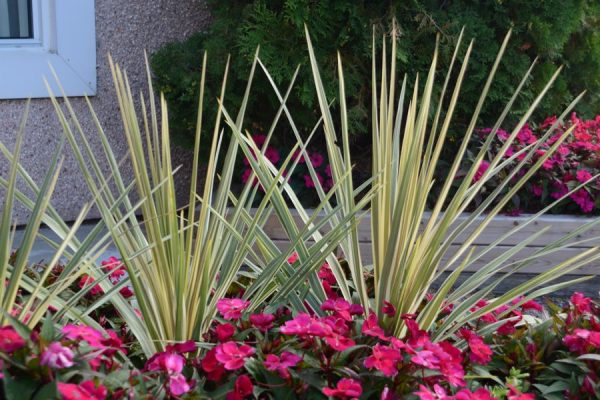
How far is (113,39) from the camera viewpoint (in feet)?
14.1

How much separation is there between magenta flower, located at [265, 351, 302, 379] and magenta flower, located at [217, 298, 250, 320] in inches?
8.8

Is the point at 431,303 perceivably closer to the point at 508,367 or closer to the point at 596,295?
the point at 508,367

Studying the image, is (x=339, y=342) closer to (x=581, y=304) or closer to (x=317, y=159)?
(x=581, y=304)

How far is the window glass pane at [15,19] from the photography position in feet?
13.3

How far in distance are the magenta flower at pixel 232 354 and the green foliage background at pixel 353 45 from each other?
2.43 meters

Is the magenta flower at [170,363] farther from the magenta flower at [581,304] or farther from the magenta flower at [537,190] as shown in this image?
the magenta flower at [537,190]

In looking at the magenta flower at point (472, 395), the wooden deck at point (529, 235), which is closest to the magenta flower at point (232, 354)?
the magenta flower at point (472, 395)

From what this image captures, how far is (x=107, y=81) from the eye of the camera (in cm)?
437

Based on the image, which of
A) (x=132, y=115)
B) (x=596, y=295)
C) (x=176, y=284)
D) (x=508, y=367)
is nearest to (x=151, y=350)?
(x=176, y=284)

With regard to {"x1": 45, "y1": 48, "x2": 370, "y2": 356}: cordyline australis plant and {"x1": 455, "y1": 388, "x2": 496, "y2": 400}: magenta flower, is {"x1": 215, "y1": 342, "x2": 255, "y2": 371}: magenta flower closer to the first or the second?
{"x1": 45, "y1": 48, "x2": 370, "y2": 356}: cordyline australis plant

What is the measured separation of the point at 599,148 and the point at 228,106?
1.74 m

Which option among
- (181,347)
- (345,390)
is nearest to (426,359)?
(345,390)

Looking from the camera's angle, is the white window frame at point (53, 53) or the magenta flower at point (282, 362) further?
the white window frame at point (53, 53)

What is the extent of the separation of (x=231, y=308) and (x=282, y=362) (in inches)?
11.0
